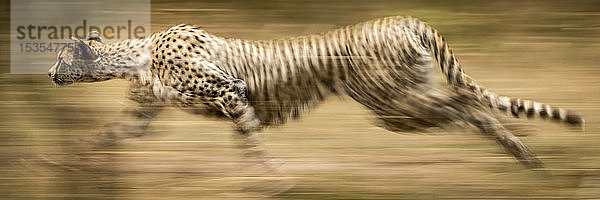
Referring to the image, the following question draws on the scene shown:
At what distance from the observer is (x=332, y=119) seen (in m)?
5.27

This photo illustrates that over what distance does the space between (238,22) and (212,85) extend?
2.66 meters

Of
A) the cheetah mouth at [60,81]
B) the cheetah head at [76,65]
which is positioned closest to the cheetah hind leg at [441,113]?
the cheetah head at [76,65]

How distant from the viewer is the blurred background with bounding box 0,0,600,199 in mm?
4078

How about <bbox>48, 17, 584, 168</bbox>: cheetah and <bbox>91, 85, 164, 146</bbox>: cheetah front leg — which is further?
<bbox>91, 85, 164, 146</bbox>: cheetah front leg

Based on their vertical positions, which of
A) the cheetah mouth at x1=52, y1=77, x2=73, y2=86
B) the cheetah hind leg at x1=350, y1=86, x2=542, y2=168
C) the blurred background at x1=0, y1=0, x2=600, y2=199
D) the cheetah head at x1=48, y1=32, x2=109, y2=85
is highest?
the cheetah head at x1=48, y1=32, x2=109, y2=85

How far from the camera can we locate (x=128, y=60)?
420 centimetres

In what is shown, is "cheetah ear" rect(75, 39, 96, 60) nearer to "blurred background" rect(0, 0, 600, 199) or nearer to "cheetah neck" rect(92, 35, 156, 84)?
"cheetah neck" rect(92, 35, 156, 84)

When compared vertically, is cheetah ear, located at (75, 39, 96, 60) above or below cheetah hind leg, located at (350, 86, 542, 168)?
above

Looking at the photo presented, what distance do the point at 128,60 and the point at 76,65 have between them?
0.84 ft

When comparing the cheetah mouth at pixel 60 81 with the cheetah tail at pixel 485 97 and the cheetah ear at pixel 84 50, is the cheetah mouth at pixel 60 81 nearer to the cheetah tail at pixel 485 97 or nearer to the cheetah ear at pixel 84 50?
the cheetah ear at pixel 84 50

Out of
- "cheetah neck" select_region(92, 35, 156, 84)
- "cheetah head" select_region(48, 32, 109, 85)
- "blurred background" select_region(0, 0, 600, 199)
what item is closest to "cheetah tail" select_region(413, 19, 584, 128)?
"blurred background" select_region(0, 0, 600, 199)

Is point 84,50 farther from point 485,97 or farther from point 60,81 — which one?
point 485,97

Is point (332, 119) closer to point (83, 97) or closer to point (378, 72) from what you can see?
point (378, 72)

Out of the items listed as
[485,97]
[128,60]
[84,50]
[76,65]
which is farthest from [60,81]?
[485,97]
